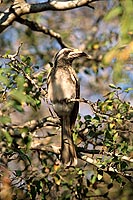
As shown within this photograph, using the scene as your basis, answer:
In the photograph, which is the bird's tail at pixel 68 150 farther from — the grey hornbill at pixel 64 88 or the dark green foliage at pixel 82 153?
the grey hornbill at pixel 64 88

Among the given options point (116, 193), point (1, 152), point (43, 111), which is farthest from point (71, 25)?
point (1, 152)

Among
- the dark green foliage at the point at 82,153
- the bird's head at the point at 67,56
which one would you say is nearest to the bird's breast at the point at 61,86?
the bird's head at the point at 67,56

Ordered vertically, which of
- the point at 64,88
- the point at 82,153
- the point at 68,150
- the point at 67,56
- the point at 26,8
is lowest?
the point at 68,150

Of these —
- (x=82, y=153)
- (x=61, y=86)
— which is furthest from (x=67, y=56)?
(x=82, y=153)

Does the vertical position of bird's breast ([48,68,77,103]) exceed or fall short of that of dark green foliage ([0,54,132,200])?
it exceeds it

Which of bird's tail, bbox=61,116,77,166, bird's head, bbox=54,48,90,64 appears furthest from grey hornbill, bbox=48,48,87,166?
bird's tail, bbox=61,116,77,166

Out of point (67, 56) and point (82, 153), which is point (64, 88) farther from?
point (82, 153)

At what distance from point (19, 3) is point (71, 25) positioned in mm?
2434

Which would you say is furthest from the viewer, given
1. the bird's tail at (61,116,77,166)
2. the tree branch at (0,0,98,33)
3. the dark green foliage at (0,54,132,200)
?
the tree branch at (0,0,98,33)

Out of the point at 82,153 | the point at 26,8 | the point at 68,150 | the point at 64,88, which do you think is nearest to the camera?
the point at 68,150

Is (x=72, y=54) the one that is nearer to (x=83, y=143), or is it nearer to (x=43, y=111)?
(x=83, y=143)

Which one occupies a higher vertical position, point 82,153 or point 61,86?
point 61,86

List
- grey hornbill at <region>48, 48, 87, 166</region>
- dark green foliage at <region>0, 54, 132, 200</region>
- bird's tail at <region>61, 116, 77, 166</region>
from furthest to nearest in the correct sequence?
1. grey hornbill at <region>48, 48, 87, 166</region>
2. bird's tail at <region>61, 116, 77, 166</region>
3. dark green foliage at <region>0, 54, 132, 200</region>

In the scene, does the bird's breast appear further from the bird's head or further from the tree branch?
the tree branch
